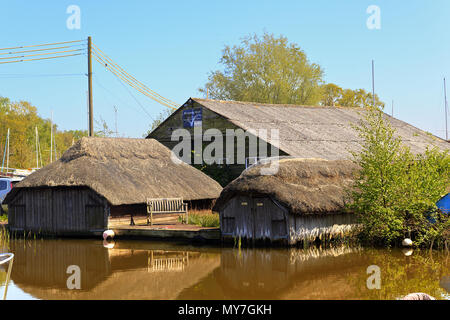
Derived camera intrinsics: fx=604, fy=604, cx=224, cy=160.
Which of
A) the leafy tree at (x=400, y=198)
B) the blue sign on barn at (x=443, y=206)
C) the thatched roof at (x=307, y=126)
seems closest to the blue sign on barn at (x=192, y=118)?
the thatched roof at (x=307, y=126)

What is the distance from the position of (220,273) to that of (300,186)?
6273mm

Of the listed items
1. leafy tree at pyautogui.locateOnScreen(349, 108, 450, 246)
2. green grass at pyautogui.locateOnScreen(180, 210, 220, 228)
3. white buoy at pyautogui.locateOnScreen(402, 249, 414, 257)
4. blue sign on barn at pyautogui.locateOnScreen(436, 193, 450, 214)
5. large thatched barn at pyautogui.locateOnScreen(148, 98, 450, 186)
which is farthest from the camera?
large thatched barn at pyautogui.locateOnScreen(148, 98, 450, 186)

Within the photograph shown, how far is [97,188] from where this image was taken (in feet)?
81.3

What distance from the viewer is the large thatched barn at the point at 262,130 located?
3006 cm

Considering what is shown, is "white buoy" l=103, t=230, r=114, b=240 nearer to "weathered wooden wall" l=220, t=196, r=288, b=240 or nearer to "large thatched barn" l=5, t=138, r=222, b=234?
"large thatched barn" l=5, t=138, r=222, b=234

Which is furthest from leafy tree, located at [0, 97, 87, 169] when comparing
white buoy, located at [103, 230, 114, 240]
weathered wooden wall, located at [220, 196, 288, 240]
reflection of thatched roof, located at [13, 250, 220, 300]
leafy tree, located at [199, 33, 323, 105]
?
reflection of thatched roof, located at [13, 250, 220, 300]

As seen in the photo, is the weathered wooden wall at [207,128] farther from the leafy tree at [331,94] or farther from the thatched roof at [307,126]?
the leafy tree at [331,94]

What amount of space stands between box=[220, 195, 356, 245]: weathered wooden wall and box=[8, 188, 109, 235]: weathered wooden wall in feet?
20.3

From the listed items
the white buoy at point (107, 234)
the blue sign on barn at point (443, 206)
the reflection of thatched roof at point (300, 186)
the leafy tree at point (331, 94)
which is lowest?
the white buoy at point (107, 234)

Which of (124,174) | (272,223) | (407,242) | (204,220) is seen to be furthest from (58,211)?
(407,242)

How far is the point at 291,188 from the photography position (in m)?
21.1

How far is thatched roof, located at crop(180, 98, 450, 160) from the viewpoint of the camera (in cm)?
3022
